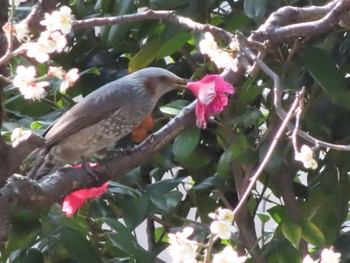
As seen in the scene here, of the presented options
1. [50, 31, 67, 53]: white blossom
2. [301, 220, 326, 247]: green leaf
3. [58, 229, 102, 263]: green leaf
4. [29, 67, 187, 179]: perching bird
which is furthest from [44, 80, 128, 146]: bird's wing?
[50, 31, 67, 53]: white blossom

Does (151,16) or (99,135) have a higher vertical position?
(151,16)

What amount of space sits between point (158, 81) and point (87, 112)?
0.17 meters

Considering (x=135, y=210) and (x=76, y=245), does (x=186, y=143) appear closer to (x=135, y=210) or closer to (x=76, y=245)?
(x=135, y=210)

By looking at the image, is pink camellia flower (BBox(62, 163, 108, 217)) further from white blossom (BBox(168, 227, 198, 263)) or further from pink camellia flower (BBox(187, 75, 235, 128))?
white blossom (BBox(168, 227, 198, 263))

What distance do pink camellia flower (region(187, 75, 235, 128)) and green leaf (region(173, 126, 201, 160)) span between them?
0.33 metres

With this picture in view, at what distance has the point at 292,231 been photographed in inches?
66.7

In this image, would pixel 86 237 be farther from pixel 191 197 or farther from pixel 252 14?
pixel 252 14

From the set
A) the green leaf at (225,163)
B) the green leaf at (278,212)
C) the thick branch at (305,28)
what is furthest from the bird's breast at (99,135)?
the thick branch at (305,28)

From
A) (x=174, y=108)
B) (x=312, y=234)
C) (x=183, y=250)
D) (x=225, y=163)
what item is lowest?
(x=312, y=234)

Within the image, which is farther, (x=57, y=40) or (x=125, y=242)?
(x=125, y=242)

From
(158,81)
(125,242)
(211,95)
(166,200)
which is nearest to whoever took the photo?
(211,95)

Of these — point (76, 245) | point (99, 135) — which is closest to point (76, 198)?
point (76, 245)

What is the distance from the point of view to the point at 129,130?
73.1 inches

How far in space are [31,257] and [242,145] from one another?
475 mm
